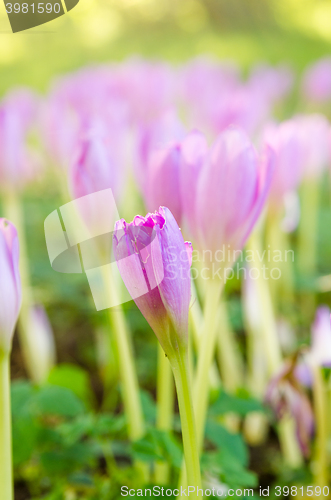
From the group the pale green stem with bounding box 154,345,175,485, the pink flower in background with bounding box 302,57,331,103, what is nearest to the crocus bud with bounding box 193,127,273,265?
the pale green stem with bounding box 154,345,175,485

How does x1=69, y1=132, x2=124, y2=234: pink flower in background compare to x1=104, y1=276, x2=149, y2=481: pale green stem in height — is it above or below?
above

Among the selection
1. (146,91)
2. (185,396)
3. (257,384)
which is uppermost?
(146,91)

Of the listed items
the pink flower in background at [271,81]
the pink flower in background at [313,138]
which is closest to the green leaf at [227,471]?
the pink flower in background at [313,138]

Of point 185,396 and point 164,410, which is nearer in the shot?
point 185,396

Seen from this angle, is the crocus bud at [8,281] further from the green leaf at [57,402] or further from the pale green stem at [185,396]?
the green leaf at [57,402]

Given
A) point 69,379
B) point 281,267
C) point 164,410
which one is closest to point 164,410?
point 164,410

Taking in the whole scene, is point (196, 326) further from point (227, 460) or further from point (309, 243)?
point (309, 243)

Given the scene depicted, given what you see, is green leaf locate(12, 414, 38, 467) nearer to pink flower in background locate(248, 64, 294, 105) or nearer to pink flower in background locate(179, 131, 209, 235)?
pink flower in background locate(179, 131, 209, 235)

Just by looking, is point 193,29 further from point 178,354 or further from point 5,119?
point 178,354
